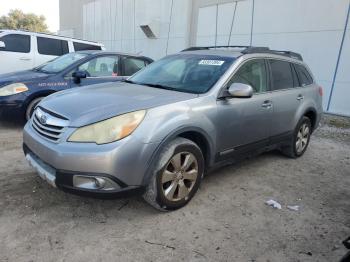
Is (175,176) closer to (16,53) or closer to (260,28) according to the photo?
(16,53)

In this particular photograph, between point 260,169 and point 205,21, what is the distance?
9713 millimetres

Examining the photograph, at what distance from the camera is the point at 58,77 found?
6.20 metres

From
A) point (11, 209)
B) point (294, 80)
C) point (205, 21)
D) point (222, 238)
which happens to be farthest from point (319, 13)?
point (11, 209)

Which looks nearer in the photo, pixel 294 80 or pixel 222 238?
pixel 222 238

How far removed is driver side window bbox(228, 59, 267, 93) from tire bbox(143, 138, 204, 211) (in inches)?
41.0

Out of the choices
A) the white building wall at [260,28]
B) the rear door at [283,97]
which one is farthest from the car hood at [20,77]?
the white building wall at [260,28]

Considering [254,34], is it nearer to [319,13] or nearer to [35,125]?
[319,13]

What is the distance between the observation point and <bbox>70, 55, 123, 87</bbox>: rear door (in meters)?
6.46

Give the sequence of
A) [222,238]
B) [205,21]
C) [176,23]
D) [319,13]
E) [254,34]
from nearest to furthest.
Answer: [222,238]
[319,13]
[254,34]
[205,21]
[176,23]

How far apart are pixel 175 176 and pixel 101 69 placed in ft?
13.4

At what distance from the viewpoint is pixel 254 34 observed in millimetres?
11406

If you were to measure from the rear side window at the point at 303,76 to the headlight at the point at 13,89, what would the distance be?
467 cm

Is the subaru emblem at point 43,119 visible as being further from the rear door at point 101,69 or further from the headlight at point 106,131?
the rear door at point 101,69

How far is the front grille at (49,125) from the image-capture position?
3011 millimetres
